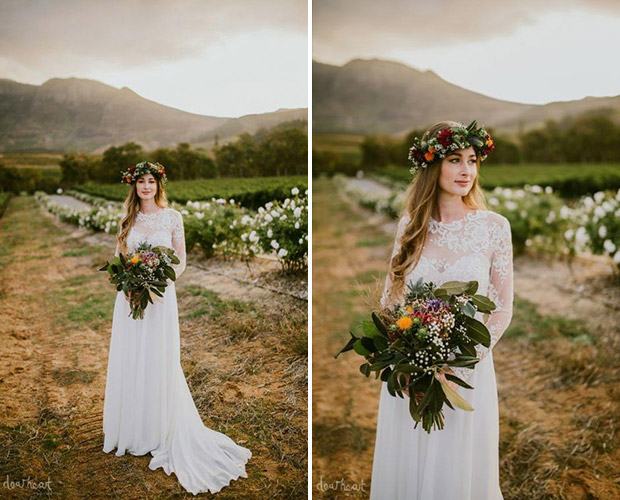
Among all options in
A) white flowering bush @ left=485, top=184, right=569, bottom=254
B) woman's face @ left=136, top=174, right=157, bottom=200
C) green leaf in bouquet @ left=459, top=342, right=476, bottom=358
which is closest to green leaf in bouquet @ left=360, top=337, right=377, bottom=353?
green leaf in bouquet @ left=459, top=342, right=476, bottom=358

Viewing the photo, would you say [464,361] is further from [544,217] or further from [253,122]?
[544,217]

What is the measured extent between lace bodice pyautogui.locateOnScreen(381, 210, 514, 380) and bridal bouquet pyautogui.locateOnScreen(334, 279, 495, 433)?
0.50 feet

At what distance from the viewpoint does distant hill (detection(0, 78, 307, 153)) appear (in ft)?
10.00

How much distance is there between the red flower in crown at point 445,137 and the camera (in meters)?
2.26

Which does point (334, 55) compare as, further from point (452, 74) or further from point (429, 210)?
point (429, 210)

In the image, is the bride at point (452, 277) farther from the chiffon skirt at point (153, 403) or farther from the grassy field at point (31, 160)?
the grassy field at point (31, 160)

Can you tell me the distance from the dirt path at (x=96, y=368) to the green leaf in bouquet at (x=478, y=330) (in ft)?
4.92

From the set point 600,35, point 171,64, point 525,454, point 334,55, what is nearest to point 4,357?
point 171,64

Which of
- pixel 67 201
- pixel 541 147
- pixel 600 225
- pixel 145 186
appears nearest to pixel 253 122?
pixel 145 186

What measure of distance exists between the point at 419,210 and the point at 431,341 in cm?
69

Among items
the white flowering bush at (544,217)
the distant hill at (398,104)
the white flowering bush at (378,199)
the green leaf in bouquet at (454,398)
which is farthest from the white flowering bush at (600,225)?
A: the green leaf in bouquet at (454,398)

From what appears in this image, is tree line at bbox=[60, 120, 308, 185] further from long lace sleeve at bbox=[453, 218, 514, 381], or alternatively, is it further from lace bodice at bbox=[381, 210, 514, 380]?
long lace sleeve at bbox=[453, 218, 514, 381]

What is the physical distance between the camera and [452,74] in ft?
17.3

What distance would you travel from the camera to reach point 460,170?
2.30 meters
